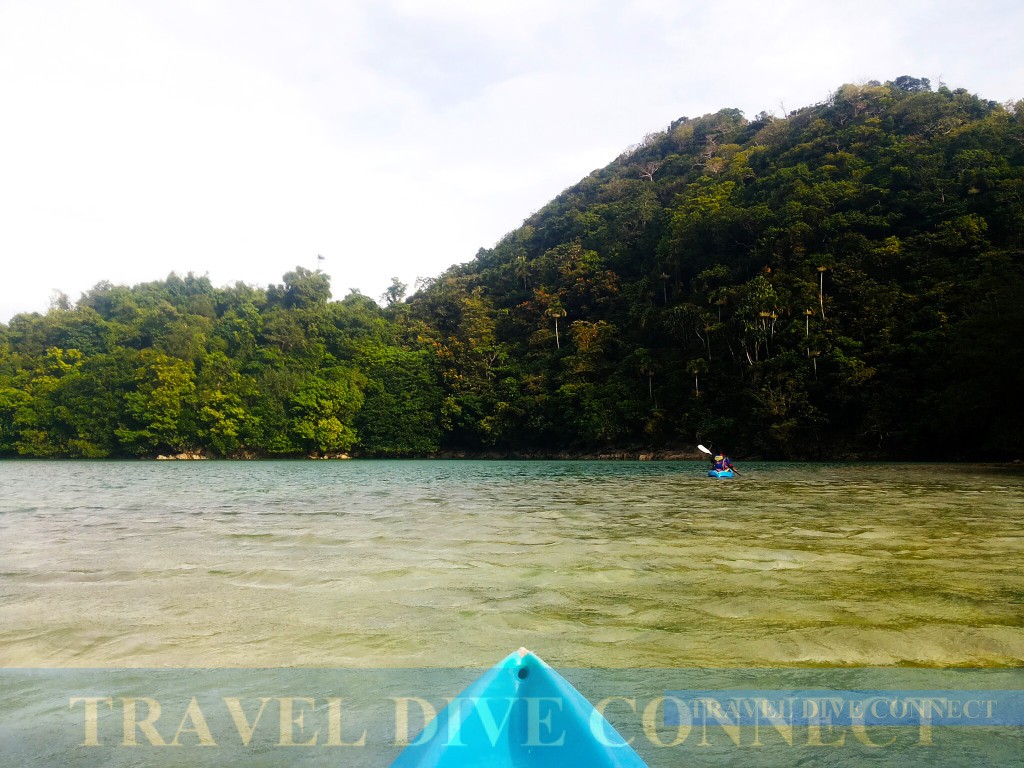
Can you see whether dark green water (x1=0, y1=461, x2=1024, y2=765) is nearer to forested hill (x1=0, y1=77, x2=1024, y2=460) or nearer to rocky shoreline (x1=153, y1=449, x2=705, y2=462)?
forested hill (x1=0, y1=77, x2=1024, y2=460)

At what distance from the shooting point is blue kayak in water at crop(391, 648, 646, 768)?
1.96 meters

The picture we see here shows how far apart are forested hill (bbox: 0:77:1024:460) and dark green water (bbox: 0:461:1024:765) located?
23.9 meters

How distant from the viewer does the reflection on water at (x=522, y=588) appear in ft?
13.2

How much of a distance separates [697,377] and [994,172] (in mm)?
20655

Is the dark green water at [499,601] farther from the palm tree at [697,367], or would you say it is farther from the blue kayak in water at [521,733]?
the palm tree at [697,367]

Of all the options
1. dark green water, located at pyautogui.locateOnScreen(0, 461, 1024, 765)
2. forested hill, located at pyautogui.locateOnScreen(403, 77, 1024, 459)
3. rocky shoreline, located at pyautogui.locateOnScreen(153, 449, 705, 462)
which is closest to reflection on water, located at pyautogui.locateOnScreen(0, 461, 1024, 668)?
dark green water, located at pyautogui.locateOnScreen(0, 461, 1024, 765)

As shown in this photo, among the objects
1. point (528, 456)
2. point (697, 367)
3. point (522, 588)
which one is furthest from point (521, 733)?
point (528, 456)

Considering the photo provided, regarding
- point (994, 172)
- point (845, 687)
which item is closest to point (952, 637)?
point (845, 687)

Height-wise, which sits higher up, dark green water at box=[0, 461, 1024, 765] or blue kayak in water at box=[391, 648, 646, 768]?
blue kayak in water at box=[391, 648, 646, 768]

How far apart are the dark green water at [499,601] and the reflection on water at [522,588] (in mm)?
27

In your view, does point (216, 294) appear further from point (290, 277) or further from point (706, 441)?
point (706, 441)

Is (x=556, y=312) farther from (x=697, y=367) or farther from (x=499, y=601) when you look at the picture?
(x=499, y=601)

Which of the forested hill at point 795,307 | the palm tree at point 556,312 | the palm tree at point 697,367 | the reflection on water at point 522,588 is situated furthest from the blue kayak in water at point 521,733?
the palm tree at point 556,312

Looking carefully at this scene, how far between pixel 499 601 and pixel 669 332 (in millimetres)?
42164
